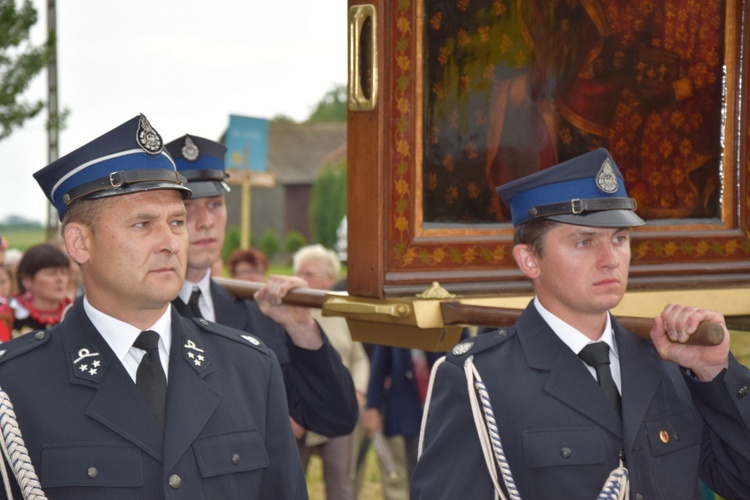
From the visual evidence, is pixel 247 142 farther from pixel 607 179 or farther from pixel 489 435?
pixel 489 435

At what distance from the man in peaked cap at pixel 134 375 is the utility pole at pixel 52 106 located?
11786mm

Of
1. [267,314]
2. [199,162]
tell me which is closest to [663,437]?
[267,314]

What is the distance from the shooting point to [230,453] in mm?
2668

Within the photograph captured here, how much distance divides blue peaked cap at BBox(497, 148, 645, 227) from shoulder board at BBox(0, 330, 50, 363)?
4.39ft

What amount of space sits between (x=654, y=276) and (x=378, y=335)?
3.54ft

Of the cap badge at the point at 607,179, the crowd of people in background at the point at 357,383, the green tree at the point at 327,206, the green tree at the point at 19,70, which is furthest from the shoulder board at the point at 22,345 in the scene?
the green tree at the point at 327,206

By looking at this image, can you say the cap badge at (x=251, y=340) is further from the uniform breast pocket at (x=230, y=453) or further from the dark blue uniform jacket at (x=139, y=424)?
the uniform breast pocket at (x=230, y=453)

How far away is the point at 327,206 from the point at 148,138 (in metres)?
44.1

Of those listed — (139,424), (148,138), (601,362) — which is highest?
(148,138)

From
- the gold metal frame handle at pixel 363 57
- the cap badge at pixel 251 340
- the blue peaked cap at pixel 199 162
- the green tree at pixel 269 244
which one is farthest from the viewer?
the green tree at pixel 269 244

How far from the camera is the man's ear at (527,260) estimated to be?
3012mm

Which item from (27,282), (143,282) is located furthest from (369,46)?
(27,282)

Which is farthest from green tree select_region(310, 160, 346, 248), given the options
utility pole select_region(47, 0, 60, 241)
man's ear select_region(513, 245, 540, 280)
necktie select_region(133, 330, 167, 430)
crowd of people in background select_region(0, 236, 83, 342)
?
necktie select_region(133, 330, 167, 430)

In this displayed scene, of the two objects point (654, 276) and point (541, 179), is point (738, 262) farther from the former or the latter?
point (541, 179)
